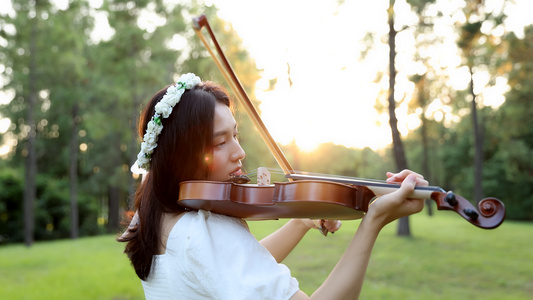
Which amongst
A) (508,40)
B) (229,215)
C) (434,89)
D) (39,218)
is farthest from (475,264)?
(39,218)

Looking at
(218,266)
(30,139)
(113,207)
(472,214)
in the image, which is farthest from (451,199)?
(113,207)

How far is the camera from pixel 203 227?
4.42 ft

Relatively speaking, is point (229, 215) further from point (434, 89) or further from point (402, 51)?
point (434, 89)

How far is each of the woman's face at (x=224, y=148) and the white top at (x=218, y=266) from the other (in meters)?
0.25

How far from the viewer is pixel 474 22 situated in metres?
11.1

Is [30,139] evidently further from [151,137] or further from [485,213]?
[485,213]

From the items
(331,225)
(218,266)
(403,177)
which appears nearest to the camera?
(218,266)

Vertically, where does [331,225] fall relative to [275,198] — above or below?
below

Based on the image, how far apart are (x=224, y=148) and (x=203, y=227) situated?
1.18ft

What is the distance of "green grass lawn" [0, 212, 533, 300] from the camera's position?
6.19 m

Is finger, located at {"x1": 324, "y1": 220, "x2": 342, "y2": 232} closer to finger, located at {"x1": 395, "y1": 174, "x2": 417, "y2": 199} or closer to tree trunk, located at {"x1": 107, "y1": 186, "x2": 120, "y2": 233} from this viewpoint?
finger, located at {"x1": 395, "y1": 174, "x2": 417, "y2": 199}

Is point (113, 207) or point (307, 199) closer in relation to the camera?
point (307, 199)

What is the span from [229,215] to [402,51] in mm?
13298

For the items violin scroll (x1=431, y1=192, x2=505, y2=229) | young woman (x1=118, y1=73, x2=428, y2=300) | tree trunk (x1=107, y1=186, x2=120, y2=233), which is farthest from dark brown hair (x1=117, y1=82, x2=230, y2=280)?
tree trunk (x1=107, y1=186, x2=120, y2=233)
